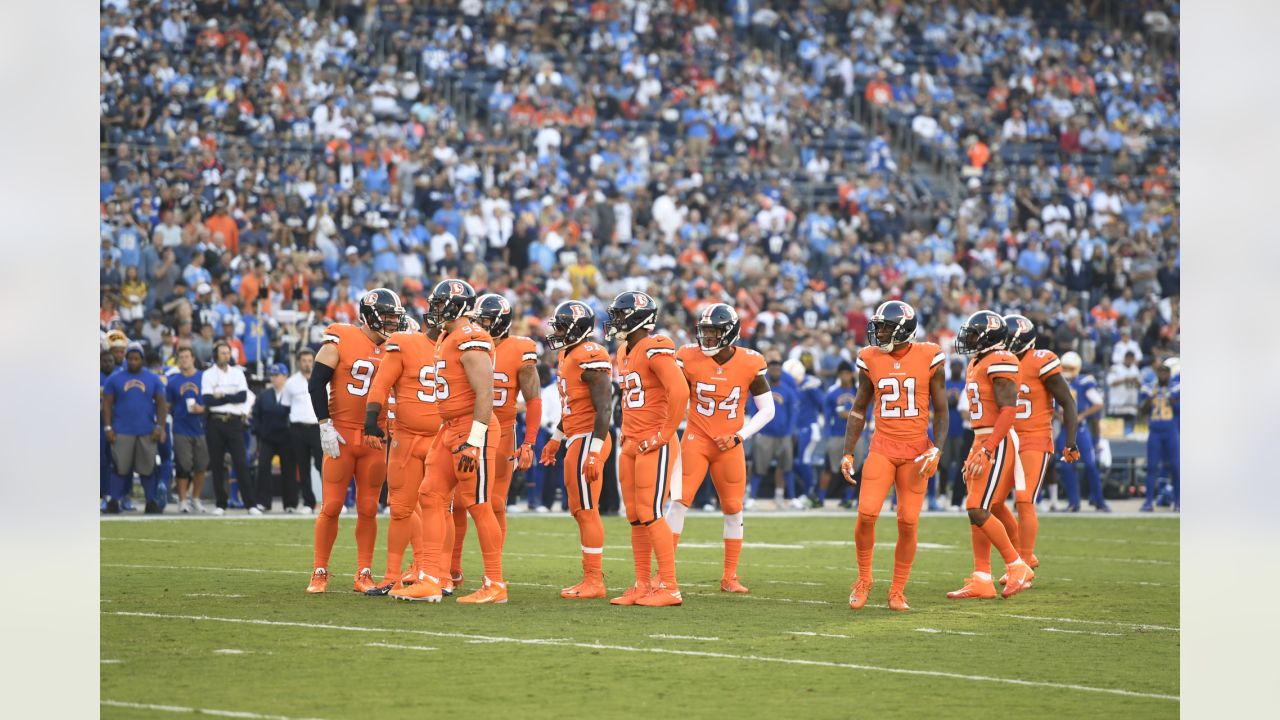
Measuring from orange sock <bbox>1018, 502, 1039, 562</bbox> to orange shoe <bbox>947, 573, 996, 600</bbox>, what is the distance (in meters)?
0.78

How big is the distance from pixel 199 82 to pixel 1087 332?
48.0 feet

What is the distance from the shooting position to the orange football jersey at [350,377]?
1065cm

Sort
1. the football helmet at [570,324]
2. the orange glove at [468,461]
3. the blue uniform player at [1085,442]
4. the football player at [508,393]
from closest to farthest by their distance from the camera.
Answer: the orange glove at [468,461]
the football helmet at [570,324]
the football player at [508,393]
the blue uniform player at [1085,442]

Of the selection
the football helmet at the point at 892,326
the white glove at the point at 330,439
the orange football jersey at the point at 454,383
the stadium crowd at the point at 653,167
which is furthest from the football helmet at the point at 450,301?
the stadium crowd at the point at 653,167

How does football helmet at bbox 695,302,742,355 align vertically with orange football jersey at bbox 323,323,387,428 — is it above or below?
above

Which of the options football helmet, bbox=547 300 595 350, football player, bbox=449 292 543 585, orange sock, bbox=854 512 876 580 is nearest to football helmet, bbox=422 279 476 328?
football player, bbox=449 292 543 585

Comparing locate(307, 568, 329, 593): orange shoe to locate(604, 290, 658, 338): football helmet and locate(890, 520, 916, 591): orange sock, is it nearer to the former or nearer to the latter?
locate(604, 290, 658, 338): football helmet

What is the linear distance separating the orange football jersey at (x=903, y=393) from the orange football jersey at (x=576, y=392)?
181 centimetres

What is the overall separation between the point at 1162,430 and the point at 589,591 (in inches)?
466

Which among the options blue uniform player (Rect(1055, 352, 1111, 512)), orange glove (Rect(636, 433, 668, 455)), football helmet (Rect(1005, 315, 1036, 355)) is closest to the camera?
orange glove (Rect(636, 433, 668, 455))

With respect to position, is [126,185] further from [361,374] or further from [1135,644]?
[1135,644]

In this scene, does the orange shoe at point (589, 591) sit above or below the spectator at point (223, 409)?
below

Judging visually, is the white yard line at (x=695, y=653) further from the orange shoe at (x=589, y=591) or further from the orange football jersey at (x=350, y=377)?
the orange shoe at (x=589, y=591)

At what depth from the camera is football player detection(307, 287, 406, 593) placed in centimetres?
1055
